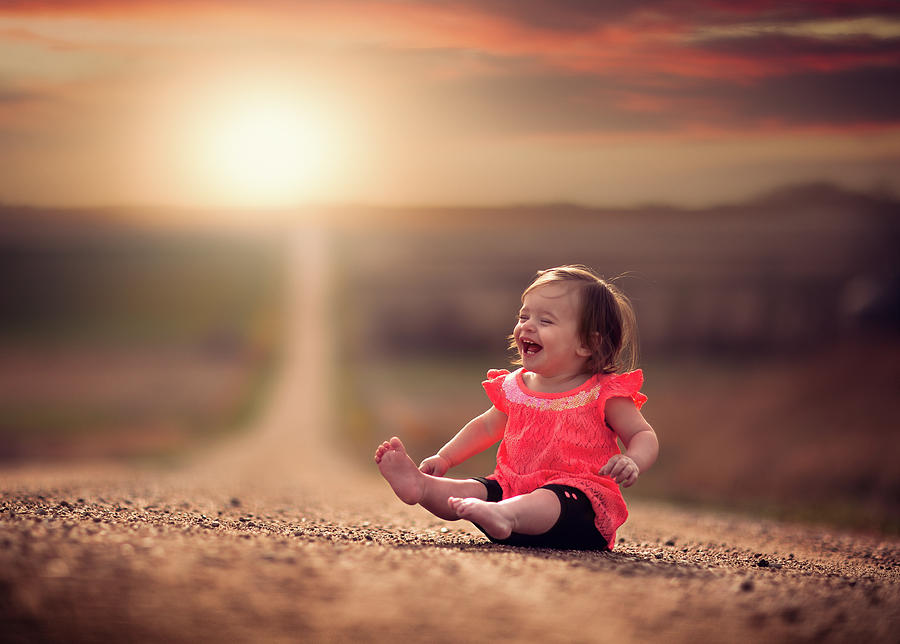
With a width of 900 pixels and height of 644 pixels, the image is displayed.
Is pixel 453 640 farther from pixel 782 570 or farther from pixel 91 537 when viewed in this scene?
pixel 782 570

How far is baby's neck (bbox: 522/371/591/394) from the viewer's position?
445cm

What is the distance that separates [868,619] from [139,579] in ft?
8.17

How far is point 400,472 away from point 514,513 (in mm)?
569

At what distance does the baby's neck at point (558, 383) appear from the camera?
4.45 meters

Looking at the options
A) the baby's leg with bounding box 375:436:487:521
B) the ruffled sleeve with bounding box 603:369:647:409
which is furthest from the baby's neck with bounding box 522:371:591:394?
the baby's leg with bounding box 375:436:487:521

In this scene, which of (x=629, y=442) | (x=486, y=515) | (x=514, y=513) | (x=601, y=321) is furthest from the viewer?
(x=601, y=321)

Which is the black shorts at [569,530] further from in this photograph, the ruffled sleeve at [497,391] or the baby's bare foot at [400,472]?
the ruffled sleeve at [497,391]

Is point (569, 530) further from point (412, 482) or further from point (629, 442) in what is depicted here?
point (412, 482)

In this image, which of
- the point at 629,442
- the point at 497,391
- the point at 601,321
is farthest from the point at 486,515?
the point at 601,321

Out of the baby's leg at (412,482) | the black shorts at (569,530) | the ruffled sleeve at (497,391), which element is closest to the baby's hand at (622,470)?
the black shorts at (569,530)

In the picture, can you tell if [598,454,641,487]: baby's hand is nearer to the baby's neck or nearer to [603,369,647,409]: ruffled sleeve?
[603,369,647,409]: ruffled sleeve

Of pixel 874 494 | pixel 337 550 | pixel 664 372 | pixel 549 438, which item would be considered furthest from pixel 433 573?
pixel 664 372

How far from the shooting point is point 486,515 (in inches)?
150

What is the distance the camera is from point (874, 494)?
462 inches
